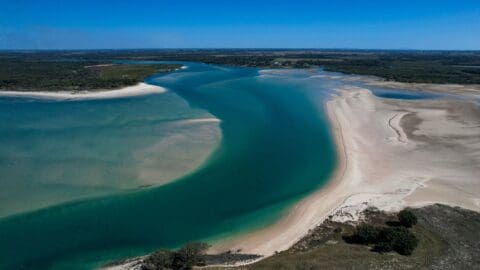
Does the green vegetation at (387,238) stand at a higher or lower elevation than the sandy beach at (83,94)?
lower

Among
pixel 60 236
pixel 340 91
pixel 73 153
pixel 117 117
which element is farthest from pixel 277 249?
pixel 340 91

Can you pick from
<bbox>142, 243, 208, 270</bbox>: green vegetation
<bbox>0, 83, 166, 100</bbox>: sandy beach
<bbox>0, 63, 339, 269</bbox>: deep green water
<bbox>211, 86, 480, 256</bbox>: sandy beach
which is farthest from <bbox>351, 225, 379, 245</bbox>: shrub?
<bbox>0, 83, 166, 100</bbox>: sandy beach

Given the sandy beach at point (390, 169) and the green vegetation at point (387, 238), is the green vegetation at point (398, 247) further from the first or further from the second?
the sandy beach at point (390, 169)

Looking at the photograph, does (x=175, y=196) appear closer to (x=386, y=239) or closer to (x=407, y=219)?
(x=386, y=239)

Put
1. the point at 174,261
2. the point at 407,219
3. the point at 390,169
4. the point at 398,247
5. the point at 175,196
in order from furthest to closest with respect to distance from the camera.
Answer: the point at 390,169 < the point at 175,196 < the point at 407,219 < the point at 398,247 < the point at 174,261

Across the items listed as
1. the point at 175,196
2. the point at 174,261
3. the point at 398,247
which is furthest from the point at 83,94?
the point at 398,247

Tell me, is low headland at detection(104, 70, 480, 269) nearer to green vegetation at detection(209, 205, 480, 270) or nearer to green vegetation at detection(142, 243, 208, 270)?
green vegetation at detection(209, 205, 480, 270)

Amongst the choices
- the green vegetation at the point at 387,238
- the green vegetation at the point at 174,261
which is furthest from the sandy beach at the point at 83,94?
the green vegetation at the point at 387,238

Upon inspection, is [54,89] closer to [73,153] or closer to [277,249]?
[73,153]
